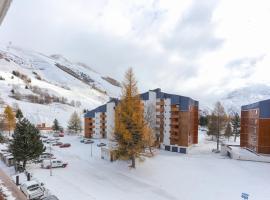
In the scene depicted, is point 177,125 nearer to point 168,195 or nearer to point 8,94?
point 168,195

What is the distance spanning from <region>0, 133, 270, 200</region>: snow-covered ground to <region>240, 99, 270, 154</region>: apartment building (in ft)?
15.8

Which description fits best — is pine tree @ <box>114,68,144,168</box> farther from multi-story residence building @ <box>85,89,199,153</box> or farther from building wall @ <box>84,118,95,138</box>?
building wall @ <box>84,118,95,138</box>

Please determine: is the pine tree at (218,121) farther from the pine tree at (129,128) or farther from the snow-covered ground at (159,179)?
the pine tree at (129,128)

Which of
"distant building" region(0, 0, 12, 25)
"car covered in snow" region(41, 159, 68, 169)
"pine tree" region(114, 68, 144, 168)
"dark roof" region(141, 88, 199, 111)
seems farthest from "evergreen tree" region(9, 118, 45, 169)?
"dark roof" region(141, 88, 199, 111)

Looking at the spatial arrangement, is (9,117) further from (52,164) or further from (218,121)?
(218,121)

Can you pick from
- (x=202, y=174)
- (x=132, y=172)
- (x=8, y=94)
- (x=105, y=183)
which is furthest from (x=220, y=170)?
(x=8, y=94)

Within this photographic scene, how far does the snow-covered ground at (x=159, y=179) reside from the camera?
75.8 feet

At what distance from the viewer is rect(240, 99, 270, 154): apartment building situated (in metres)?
40.5

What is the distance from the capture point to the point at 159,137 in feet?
170

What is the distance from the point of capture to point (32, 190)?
20.2 metres

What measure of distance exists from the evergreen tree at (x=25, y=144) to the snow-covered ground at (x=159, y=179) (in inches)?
83.7

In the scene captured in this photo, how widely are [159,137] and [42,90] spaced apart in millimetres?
104730

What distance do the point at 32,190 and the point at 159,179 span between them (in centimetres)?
1378

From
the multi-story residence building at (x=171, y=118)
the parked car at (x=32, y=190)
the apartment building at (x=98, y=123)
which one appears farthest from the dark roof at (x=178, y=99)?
the parked car at (x=32, y=190)
